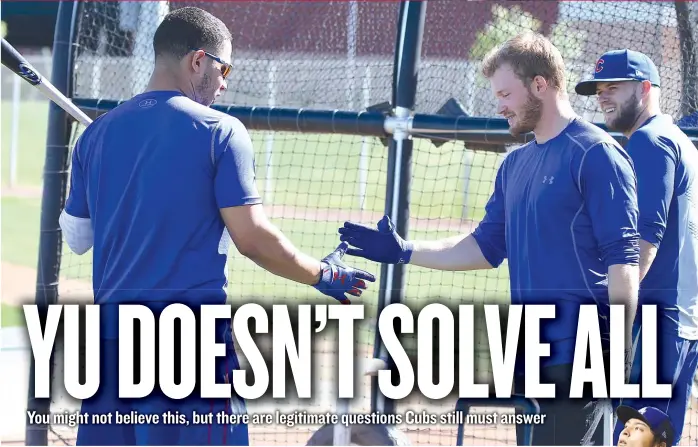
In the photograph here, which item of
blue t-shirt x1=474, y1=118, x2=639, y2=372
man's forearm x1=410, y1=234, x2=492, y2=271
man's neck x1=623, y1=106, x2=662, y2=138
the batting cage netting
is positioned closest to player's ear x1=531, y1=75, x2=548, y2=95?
blue t-shirt x1=474, y1=118, x2=639, y2=372

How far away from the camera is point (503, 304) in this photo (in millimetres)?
3479

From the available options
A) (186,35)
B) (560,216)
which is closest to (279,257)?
(186,35)

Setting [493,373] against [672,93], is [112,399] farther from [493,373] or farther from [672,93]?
[672,93]

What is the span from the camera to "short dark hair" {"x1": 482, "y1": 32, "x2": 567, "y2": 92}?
3.04 m

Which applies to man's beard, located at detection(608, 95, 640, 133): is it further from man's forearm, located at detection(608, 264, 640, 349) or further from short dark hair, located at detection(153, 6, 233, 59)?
short dark hair, located at detection(153, 6, 233, 59)

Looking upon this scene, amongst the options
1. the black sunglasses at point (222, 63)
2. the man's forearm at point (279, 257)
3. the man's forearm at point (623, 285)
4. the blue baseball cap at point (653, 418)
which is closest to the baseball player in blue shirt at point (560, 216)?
the man's forearm at point (623, 285)

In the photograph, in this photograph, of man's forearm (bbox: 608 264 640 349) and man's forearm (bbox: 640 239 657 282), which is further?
man's forearm (bbox: 640 239 657 282)

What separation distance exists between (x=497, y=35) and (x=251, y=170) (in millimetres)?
4050

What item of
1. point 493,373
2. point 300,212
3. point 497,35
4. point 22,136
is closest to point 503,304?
point 493,373

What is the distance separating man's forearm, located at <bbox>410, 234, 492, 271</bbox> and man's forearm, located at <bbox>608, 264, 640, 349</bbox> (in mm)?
674

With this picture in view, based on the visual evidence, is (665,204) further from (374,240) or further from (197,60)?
(197,60)

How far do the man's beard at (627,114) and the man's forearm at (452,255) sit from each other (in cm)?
69

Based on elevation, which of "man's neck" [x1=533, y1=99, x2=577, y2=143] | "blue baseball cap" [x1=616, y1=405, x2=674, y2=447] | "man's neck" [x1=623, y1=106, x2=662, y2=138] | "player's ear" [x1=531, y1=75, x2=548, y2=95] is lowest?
"blue baseball cap" [x1=616, y1=405, x2=674, y2=447]

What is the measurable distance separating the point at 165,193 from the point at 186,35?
0.52 metres
